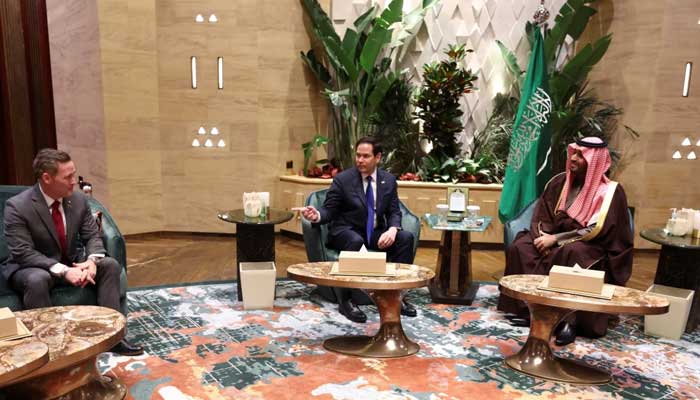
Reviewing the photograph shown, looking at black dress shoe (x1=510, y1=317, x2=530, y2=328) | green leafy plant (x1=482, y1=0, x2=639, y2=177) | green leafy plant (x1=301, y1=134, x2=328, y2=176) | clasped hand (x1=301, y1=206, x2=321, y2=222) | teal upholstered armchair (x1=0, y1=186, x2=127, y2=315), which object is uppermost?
green leafy plant (x1=482, y1=0, x2=639, y2=177)

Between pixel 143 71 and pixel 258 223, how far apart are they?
140 inches

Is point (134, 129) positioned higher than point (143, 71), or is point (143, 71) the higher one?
point (143, 71)

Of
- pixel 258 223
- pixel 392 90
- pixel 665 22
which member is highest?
pixel 665 22

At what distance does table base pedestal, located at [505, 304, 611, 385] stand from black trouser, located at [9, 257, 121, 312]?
8.45 feet

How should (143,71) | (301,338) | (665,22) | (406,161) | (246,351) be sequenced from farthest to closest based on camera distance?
(406,161) → (143,71) → (665,22) → (301,338) → (246,351)

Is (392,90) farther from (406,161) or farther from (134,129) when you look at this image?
(134,129)

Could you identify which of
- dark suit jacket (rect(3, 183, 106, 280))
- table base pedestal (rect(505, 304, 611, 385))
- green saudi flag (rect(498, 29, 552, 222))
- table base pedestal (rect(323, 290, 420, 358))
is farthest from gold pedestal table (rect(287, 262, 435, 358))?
green saudi flag (rect(498, 29, 552, 222))

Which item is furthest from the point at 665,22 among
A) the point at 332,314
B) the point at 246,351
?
the point at 246,351

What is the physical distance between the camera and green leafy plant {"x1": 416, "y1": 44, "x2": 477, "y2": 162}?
21.6 feet

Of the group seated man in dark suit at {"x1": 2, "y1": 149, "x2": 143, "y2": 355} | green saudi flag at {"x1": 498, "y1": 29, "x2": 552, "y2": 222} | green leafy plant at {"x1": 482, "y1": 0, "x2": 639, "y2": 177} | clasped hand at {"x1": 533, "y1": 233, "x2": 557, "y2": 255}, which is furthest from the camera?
green leafy plant at {"x1": 482, "y1": 0, "x2": 639, "y2": 177}

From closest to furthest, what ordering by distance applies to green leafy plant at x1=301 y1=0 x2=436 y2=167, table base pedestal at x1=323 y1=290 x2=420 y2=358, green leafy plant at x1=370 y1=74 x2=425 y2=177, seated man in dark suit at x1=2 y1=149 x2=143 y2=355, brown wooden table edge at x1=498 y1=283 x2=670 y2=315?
brown wooden table edge at x1=498 y1=283 x2=670 y2=315
seated man in dark suit at x1=2 y1=149 x2=143 y2=355
table base pedestal at x1=323 y1=290 x2=420 y2=358
green leafy plant at x1=301 y1=0 x2=436 y2=167
green leafy plant at x1=370 y1=74 x2=425 y2=177

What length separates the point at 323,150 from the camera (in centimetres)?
727

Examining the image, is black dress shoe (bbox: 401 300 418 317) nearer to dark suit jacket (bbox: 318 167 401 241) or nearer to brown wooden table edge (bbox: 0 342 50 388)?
dark suit jacket (bbox: 318 167 401 241)

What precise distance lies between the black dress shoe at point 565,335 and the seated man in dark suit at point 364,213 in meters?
1.08
